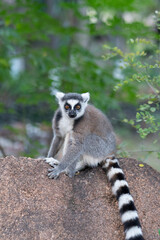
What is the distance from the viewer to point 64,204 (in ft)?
11.4

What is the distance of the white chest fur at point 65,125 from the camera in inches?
171

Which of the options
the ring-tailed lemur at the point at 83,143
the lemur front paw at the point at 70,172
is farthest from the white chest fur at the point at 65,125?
the lemur front paw at the point at 70,172

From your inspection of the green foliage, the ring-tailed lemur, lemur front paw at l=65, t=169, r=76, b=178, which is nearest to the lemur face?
the ring-tailed lemur

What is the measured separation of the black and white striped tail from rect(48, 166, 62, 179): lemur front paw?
55cm

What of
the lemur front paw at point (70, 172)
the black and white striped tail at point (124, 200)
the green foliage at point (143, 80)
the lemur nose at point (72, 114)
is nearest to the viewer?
the black and white striped tail at point (124, 200)

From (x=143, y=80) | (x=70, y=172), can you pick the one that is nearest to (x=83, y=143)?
(x=70, y=172)

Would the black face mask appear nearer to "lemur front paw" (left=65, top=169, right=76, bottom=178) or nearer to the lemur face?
the lemur face

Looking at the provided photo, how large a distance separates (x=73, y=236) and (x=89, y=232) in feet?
0.54

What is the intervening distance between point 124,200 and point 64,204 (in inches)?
23.5

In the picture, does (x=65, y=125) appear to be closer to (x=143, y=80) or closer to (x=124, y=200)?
(x=143, y=80)

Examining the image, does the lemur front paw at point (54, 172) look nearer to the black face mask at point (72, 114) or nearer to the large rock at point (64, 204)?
the large rock at point (64, 204)

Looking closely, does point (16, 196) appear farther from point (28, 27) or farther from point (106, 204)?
point (28, 27)

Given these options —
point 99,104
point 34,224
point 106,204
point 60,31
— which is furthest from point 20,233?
point 60,31

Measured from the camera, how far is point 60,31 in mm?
6988
